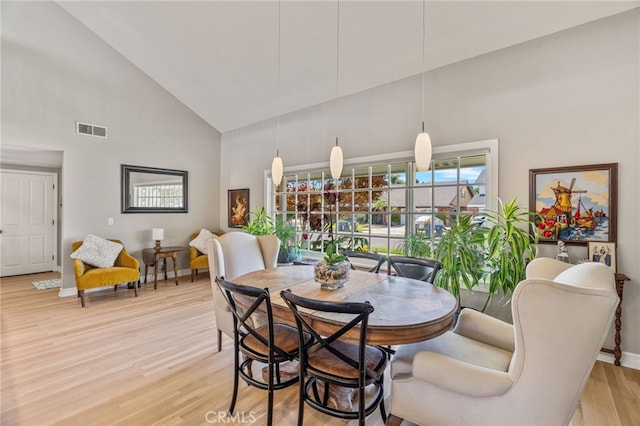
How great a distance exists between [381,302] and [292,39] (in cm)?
349

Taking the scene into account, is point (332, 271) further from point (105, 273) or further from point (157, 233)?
point (157, 233)

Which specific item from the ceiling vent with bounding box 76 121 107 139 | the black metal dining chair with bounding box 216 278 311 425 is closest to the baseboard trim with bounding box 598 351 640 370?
the black metal dining chair with bounding box 216 278 311 425

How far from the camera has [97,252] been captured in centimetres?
448

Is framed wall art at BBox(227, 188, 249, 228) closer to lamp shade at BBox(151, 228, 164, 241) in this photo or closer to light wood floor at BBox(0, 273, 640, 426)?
lamp shade at BBox(151, 228, 164, 241)

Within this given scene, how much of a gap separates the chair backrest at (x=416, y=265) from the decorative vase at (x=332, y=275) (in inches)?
30.5

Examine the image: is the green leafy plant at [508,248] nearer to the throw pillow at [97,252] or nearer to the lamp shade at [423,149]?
the lamp shade at [423,149]

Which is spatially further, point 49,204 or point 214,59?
point 49,204

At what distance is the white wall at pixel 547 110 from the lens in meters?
2.51

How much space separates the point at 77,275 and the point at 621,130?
6.41m

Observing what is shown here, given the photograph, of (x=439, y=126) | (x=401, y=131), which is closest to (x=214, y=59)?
(x=401, y=131)

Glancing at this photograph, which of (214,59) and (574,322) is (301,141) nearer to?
(214,59)

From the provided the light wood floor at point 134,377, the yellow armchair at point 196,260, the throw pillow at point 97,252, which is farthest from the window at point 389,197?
the throw pillow at point 97,252

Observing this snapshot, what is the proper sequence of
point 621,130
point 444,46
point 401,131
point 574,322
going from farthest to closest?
point 401,131 → point 444,46 → point 621,130 → point 574,322

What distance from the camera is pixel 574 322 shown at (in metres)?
1.21
